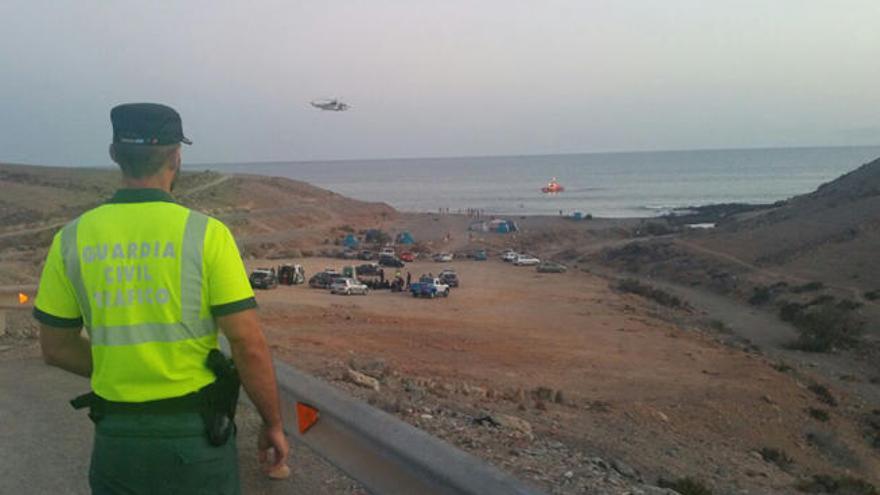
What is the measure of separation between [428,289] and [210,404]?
1700 inches

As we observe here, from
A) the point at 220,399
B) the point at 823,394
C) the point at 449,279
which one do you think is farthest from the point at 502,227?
the point at 220,399

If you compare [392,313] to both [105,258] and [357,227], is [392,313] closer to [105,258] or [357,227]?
[105,258]

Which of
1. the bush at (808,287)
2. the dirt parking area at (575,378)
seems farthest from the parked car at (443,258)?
the bush at (808,287)

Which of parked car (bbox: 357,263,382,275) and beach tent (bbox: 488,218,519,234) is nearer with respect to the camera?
parked car (bbox: 357,263,382,275)

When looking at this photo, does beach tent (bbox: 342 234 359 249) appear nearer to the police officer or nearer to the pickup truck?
the pickup truck

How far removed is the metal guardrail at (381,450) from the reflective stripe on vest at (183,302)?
1.32 m

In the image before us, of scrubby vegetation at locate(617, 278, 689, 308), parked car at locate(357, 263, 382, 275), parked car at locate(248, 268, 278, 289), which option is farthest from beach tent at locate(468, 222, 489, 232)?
parked car at locate(248, 268, 278, 289)

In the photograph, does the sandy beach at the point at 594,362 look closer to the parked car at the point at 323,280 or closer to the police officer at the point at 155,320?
the parked car at the point at 323,280

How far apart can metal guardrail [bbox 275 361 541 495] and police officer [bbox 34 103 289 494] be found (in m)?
1.08

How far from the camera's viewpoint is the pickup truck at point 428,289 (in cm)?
4581

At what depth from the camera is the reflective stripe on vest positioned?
9.39 feet

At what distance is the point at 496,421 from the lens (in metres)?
9.01

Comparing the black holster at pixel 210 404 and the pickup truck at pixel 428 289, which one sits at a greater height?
the black holster at pixel 210 404

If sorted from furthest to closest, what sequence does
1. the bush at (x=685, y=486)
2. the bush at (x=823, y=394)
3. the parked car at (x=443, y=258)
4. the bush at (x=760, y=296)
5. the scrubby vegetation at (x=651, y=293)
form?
the parked car at (x=443, y=258), the bush at (x=760, y=296), the scrubby vegetation at (x=651, y=293), the bush at (x=823, y=394), the bush at (x=685, y=486)
